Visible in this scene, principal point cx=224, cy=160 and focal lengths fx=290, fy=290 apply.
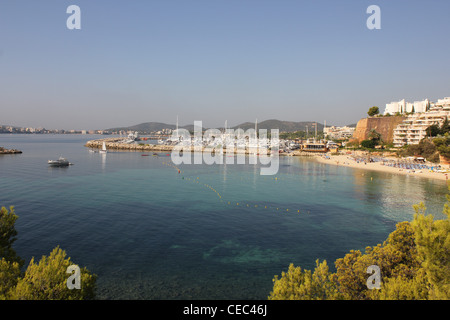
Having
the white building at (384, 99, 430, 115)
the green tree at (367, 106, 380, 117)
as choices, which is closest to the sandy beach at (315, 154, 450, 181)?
the green tree at (367, 106, 380, 117)

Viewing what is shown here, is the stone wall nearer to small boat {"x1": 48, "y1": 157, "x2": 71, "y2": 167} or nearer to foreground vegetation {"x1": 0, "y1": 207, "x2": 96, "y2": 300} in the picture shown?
small boat {"x1": 48, "y1": 157, "x2": 71, "y2": 167}

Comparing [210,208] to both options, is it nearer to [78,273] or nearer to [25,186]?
[78,273]

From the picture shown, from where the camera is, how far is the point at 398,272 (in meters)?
14.3

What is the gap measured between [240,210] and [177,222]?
9.44 m

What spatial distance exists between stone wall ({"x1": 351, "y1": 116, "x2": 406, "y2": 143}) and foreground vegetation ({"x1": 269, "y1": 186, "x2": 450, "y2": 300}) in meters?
122

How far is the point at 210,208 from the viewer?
38.6 meters

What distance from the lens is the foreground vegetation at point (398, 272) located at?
35.8ft

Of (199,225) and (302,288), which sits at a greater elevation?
(302,288)

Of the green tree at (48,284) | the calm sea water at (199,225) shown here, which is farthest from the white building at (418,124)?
the green tree at (48,284)

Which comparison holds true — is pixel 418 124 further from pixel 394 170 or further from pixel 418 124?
pixel 394 170

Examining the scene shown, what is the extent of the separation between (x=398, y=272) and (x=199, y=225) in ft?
66.5

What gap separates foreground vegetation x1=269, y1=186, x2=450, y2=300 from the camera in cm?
1091

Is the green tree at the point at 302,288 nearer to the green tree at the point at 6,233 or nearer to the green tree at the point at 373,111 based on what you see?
the green tree at the point at 6,233

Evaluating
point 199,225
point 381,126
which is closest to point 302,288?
point 199,225
